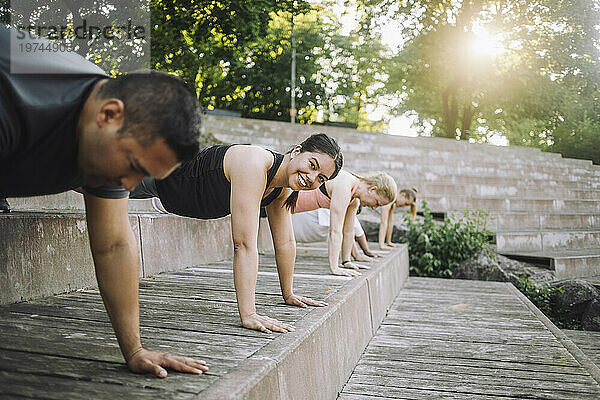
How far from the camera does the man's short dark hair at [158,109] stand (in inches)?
53.6

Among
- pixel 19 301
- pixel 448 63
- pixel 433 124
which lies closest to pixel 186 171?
pixel 19 301

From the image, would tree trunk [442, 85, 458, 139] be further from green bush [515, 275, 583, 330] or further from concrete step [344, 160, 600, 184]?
green bush [515, 275, 583, 330]

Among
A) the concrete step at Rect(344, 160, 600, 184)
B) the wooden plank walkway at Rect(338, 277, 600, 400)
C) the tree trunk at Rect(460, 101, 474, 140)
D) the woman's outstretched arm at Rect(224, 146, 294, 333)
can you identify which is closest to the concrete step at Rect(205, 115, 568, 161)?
the concrete step at Rect(344, 160, 600, 184)

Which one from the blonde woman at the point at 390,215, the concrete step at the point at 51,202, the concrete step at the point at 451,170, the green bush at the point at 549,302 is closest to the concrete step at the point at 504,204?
the concrete step at the point at 451,170

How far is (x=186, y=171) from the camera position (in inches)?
126

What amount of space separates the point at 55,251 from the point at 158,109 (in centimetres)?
196

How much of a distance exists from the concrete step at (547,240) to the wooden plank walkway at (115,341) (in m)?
7.13

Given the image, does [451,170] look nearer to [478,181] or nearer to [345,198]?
[478,181]

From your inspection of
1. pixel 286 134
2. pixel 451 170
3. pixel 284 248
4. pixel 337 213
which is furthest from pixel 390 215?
pixel 451 170

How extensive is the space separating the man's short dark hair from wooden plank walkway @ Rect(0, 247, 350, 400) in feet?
2.11

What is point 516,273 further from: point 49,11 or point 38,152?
point 38,152

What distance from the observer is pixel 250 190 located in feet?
8.70

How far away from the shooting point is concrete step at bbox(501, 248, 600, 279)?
357 inches

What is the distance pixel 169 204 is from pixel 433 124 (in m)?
29.3
